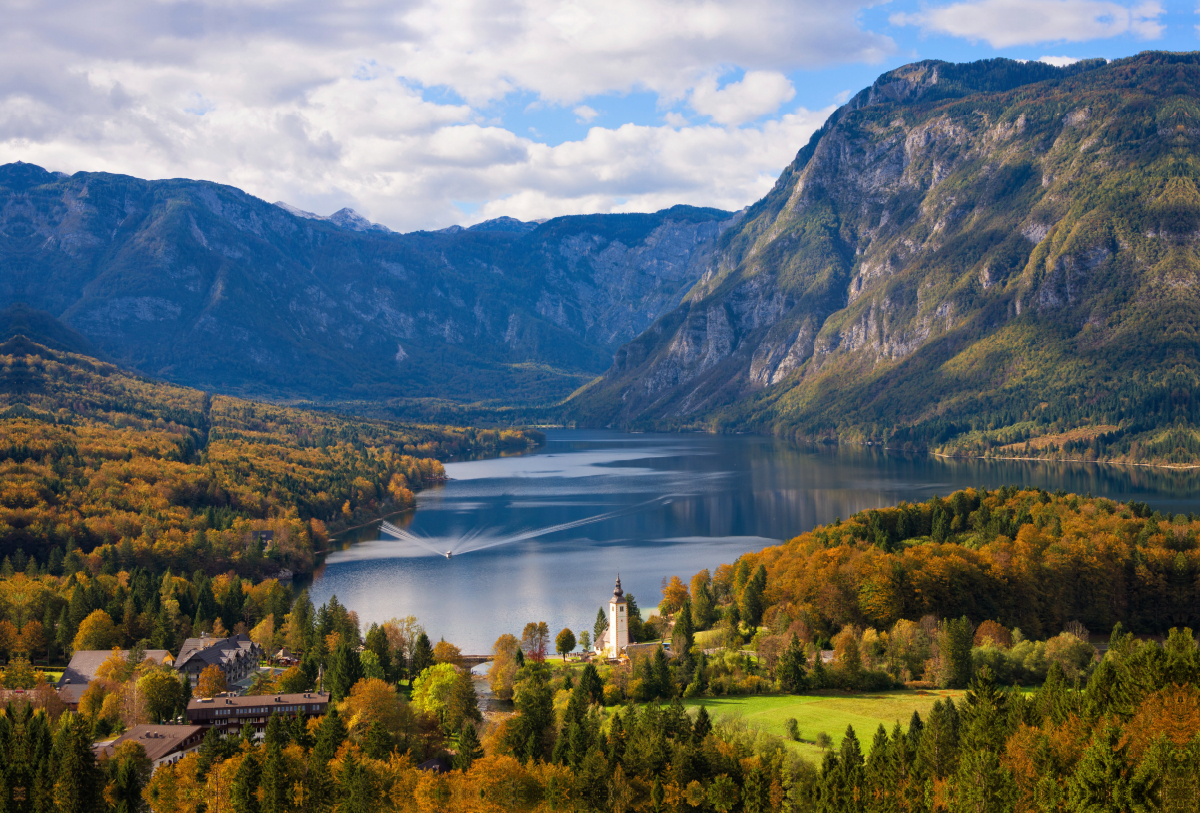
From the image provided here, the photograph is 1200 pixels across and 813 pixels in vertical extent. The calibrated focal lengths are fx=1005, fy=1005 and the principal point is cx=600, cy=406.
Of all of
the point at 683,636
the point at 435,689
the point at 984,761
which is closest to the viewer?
the point at 984,761

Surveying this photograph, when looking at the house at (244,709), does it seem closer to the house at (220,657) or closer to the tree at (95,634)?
the house at (220,657)

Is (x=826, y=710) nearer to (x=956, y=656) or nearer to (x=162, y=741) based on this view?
(x=956, y=656)

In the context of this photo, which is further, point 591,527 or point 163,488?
point 591,527

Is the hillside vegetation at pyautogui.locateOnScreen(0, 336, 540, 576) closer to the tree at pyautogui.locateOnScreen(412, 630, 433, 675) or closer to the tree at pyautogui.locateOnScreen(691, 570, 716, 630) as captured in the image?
the tree at pyautogui.locateOnScreen(412, 630, 433, 675)

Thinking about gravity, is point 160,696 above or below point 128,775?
above

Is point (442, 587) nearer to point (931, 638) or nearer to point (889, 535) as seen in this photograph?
point (889, 535)

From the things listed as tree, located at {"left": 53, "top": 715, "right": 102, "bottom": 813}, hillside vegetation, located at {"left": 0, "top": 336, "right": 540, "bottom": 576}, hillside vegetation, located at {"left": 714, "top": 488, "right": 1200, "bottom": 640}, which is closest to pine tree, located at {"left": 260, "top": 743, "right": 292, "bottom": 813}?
tree, located at {"left": 53, "top": 715, "right": 102, "bottom": 813}

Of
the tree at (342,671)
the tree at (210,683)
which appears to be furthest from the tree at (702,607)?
the tree at (210,683)

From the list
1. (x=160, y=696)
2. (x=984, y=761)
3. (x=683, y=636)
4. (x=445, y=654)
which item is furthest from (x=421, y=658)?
(x=984, y=761)
